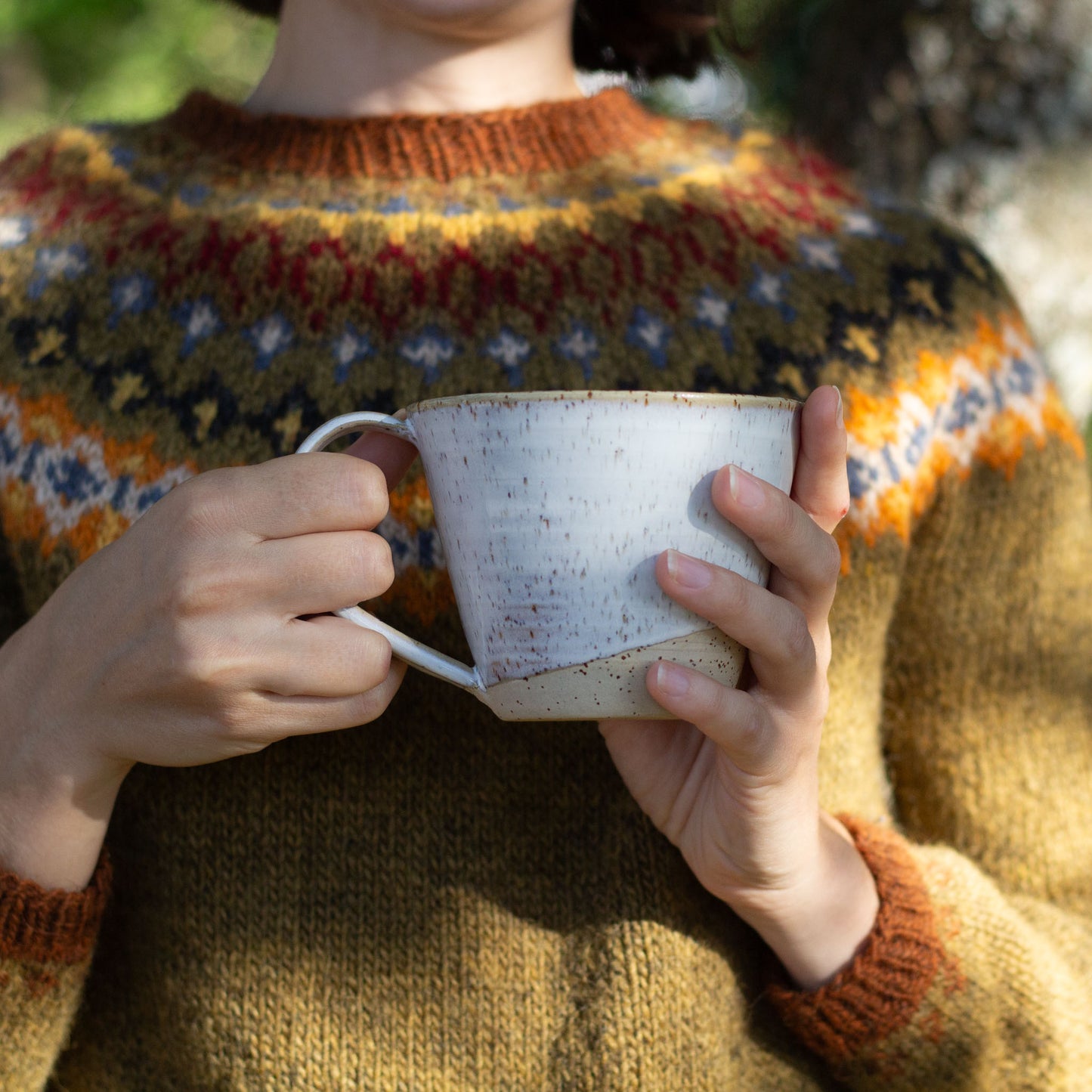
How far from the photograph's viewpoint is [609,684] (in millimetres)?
638

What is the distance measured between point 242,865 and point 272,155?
645 millimetres

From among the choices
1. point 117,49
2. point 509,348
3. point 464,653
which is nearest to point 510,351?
point 509,348

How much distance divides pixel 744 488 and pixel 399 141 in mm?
616

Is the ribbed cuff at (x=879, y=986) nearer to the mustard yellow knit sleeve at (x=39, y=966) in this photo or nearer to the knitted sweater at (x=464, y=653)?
the knitted sweater at (x=464, y=653)

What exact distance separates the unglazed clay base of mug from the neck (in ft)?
2.21

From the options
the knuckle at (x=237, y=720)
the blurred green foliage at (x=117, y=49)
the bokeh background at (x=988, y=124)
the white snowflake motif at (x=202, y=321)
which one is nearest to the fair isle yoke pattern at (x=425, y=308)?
the white snowflake motif at (x=202, y=321)

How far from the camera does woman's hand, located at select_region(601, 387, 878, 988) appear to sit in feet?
2.05

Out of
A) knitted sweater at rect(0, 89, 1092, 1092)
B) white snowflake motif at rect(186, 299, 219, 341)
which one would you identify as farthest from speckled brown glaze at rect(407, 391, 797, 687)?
white snowflake motif at rect(186, 299, 219, 341)

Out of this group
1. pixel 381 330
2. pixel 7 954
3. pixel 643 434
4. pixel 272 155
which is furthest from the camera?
pixel 272 155

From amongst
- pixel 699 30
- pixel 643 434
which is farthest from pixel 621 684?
pixel 699 30

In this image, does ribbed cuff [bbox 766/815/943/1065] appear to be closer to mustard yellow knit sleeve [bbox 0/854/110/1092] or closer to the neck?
mustard yellow knit sleeve [bbox 0/854/110/1092]

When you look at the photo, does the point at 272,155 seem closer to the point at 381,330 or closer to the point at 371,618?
the point at 381,330

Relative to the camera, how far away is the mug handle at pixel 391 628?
0.66 meters

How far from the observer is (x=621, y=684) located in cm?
64
